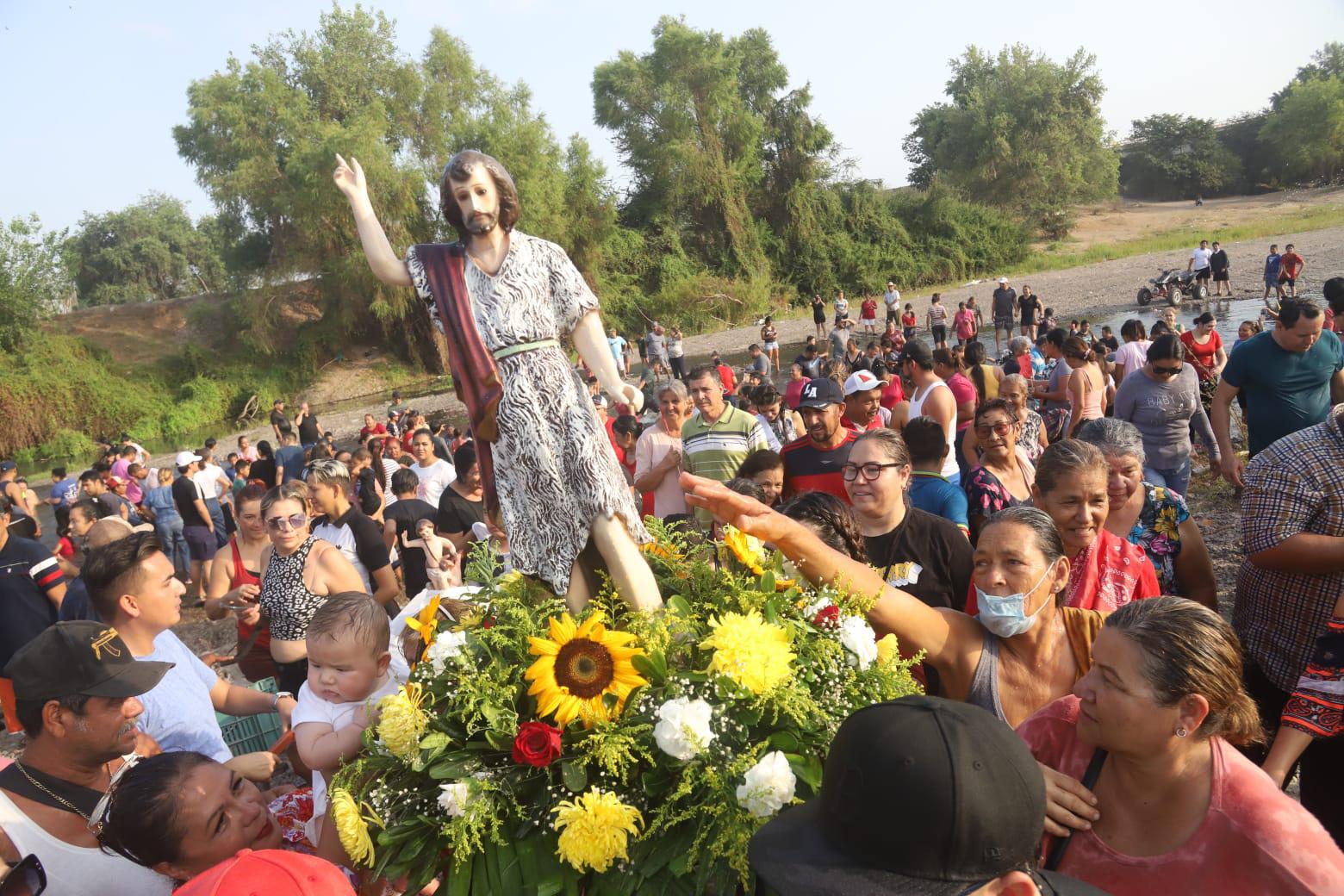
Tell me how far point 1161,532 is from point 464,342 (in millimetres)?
3312

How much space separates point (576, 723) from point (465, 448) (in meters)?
4.81

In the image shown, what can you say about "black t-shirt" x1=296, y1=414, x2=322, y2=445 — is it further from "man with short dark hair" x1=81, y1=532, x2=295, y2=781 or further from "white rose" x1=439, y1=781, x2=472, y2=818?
"white rose" x1=439, y1=781, x2=472, y2=818

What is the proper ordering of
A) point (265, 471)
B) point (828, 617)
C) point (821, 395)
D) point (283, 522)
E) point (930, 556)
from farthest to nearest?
point (265, 471) → point (821, 395) → point (283, 522) → point (930, 556) → point (828, 617)

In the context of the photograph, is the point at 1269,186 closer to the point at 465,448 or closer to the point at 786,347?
the point at 786,347

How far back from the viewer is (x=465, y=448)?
686 cm

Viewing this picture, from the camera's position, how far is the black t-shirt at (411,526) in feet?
22.5

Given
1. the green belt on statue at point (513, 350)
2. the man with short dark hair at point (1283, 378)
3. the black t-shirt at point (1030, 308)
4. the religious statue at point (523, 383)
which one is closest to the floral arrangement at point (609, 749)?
the religious statue at point (523, 383)

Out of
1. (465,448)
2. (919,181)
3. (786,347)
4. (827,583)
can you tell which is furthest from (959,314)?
(919,181)

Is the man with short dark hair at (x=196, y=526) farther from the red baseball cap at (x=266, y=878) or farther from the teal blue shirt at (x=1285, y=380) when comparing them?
the teal blue shirt at (x=1285, y=380)

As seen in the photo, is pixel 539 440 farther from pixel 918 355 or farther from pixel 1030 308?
pixel 1030 308

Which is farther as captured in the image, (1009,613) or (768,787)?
(1009,613)

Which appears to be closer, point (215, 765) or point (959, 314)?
point (215, 765)

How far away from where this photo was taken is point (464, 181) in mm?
2943

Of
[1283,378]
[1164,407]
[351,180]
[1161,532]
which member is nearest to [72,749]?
[351,180]
